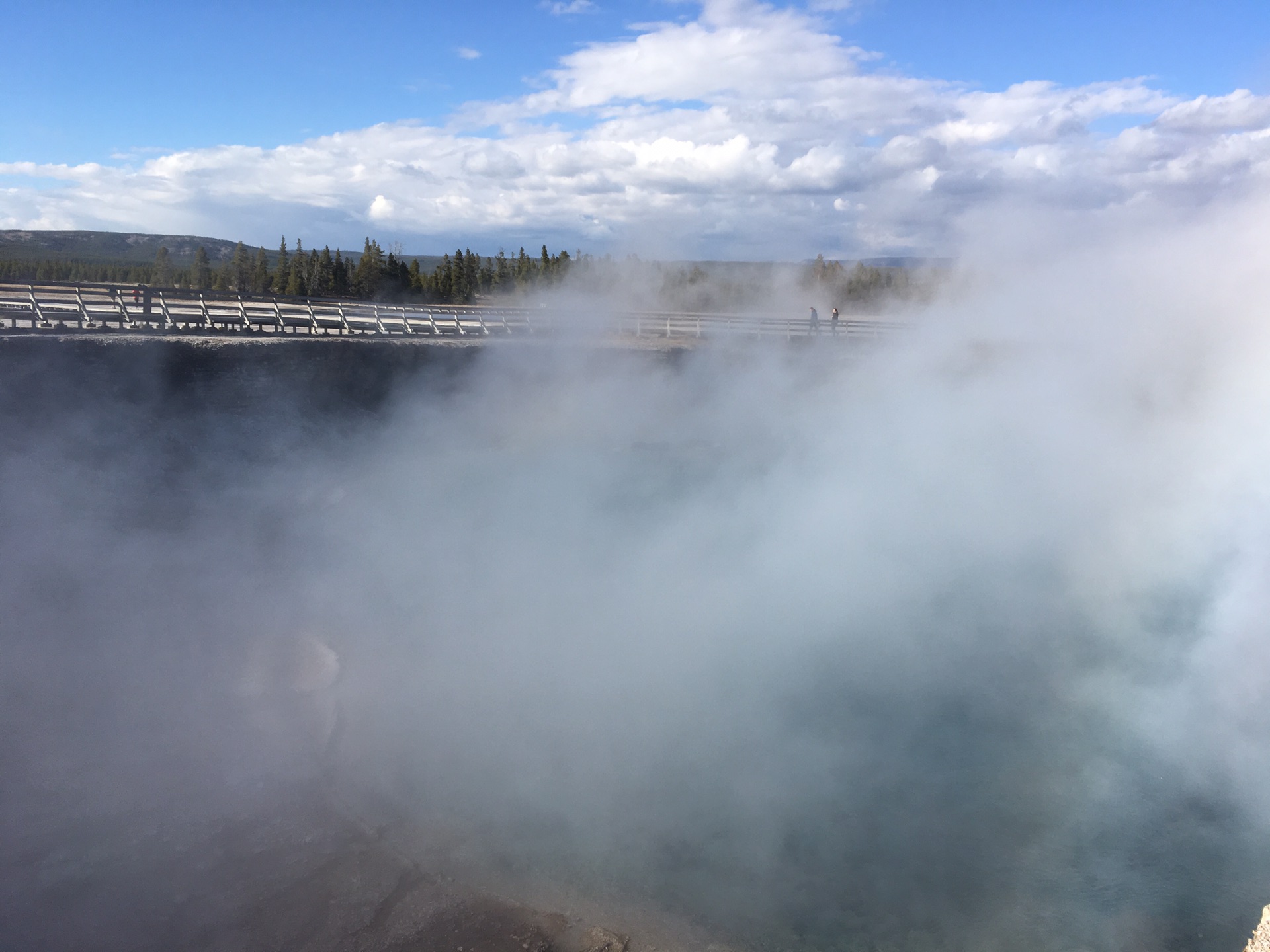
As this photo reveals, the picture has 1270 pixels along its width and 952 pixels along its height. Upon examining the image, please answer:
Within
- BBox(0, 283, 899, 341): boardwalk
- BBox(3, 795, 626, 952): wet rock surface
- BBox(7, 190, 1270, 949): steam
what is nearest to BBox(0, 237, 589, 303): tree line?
BBox(0, 283, 899, 341): boardwalk

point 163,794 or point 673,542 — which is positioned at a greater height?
point 673,542

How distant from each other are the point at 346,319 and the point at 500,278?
26863 mm

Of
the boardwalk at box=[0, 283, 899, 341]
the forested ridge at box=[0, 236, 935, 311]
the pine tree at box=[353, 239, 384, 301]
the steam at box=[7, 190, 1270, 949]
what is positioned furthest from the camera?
the pine tree at box=[353, 239, 384, 301]

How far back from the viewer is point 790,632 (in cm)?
836

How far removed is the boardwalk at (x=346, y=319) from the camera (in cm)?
1404

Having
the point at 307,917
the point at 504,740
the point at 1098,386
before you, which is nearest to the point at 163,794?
the point at 307,917

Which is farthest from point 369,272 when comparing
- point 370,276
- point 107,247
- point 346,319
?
point 107,247

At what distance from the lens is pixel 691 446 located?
1387 centimetres

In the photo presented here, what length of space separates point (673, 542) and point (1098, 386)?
4.79 metres

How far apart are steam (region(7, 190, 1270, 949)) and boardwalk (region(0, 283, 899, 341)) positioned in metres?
2.89

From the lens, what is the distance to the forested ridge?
66.7 ft

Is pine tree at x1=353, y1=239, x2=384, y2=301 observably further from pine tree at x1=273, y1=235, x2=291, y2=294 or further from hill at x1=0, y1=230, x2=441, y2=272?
hill at x1=0, y1=230, x2=441, y2=272

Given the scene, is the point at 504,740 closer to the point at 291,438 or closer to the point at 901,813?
the point at 901,813

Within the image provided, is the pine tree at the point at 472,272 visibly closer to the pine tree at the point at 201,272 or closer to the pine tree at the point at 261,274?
the pine tree at the point at 261,274
